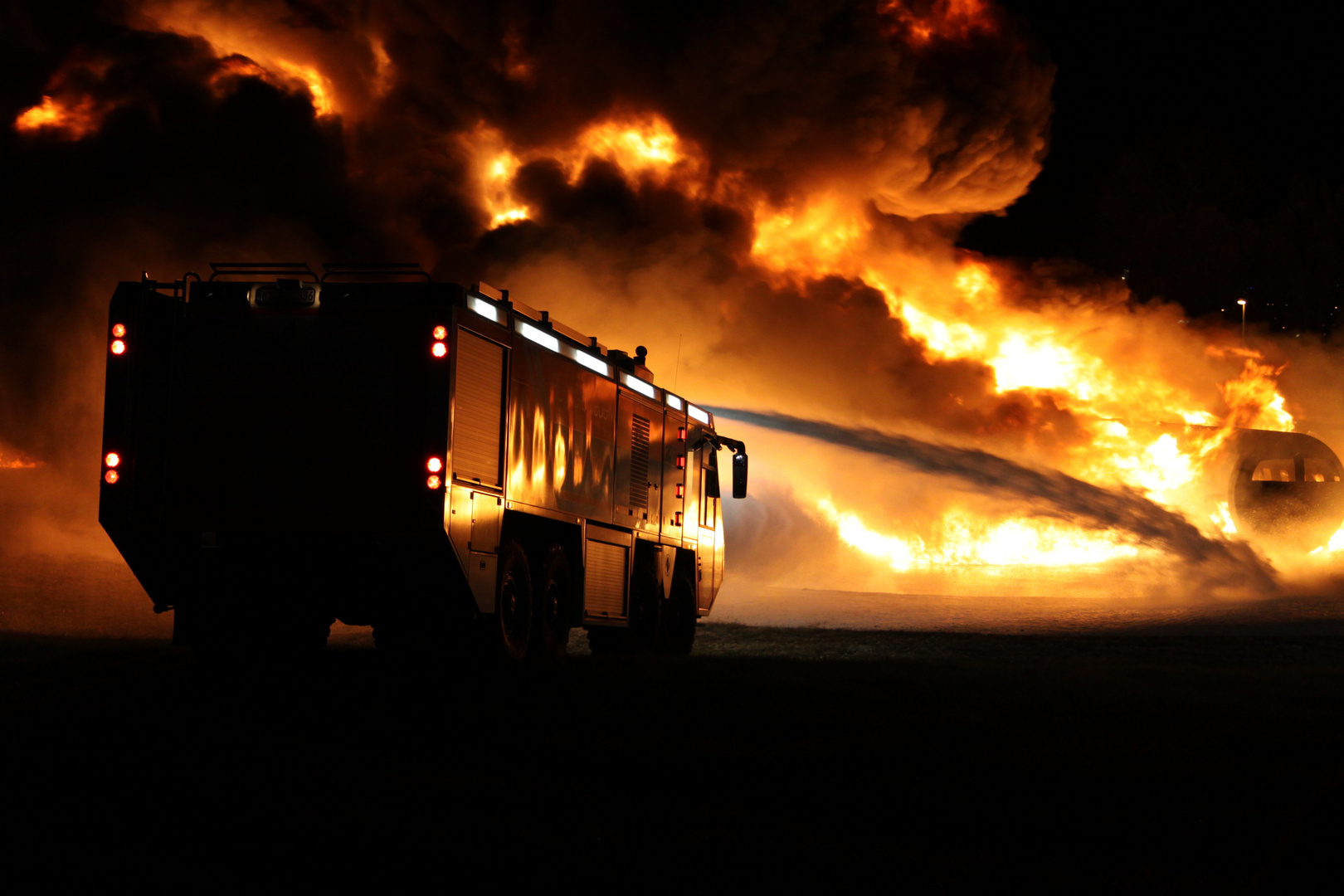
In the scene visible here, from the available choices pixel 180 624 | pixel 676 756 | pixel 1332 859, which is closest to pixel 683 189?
pixel 180 624

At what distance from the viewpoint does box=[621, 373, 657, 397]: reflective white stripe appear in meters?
14.8

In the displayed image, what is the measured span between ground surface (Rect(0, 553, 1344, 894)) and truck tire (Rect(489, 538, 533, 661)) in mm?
351

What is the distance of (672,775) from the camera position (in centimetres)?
680

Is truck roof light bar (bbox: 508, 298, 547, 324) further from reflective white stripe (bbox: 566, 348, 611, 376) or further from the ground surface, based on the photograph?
the ground surface

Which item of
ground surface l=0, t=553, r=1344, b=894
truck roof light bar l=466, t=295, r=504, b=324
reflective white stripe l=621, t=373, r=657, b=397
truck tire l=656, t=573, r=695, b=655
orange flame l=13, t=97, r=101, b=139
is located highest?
orange flame l=13, t=97, r=101, b=139

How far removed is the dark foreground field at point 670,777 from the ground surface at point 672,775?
2 centimetres

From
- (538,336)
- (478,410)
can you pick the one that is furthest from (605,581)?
(478,410)

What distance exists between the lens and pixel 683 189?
95.9 feet

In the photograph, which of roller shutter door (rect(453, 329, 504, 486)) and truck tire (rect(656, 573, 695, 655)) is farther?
truck tire (rect(656, 573, 695, 655))

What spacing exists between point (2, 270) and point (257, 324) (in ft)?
60.8

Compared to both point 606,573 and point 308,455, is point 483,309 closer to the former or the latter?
point 308,455

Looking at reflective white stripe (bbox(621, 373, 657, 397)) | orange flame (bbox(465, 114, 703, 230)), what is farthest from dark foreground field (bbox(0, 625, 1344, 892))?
orange flame (bbox(465, 114, 703, 230))

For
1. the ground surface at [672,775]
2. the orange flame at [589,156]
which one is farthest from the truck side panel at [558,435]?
the orange flame at [589,156]

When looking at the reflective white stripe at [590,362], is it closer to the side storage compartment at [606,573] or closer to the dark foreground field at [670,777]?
the side storage compartment at [606,573]
